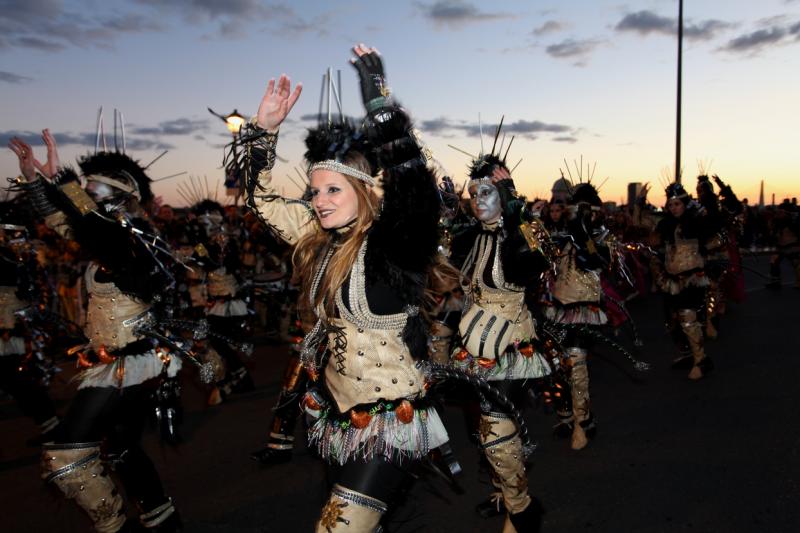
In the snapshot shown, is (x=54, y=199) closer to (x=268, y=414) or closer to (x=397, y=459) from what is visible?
(x=397, y=459)

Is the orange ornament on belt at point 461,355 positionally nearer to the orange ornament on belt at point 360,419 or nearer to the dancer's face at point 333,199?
the orange ornament on belt at point 360,419

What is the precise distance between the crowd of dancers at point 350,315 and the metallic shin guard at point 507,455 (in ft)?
0.04

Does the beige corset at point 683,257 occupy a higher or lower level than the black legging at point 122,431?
higher

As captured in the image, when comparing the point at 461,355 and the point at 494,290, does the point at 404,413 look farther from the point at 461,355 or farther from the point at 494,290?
the point at 494,290

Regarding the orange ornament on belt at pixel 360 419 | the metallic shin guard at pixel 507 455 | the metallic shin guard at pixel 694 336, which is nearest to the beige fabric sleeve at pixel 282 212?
the orange ornament on belt at pixel 360 419

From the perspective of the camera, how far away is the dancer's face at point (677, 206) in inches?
308

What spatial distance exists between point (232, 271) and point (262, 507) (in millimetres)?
4013

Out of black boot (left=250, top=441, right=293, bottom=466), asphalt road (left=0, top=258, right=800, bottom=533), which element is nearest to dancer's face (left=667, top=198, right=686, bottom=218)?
asphalt road (left=0, top=258, right=800, bottom=533)

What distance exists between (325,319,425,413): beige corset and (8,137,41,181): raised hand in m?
2.41

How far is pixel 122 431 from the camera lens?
3.85 meters

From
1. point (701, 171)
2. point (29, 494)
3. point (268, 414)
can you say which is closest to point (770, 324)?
point (701, 171)

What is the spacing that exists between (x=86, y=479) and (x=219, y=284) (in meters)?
4.50

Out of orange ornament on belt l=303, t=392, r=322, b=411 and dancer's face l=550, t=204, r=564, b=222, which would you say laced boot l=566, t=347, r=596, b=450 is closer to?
dancer's face l=550, t=204, r=564, b=222

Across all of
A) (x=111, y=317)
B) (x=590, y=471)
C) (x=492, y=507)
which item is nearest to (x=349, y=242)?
(x=111, y=317)
